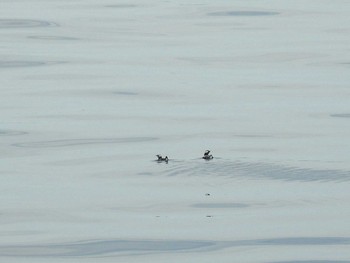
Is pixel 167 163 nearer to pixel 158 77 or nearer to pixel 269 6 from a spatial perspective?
pixel 158 77

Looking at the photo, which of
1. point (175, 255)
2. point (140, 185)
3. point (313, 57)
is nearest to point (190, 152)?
point (140, 185)

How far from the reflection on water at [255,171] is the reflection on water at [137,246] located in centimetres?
129

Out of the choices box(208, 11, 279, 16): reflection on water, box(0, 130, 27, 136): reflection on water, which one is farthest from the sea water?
box(208, 11, 279, 16): reflection on water

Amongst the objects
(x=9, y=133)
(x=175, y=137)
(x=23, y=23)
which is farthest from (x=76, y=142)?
(x=23, y=23)

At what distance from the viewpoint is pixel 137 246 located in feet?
20.0

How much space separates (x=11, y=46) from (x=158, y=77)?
2.39m

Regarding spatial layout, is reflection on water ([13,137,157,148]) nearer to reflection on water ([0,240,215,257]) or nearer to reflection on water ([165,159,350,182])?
reflection on water ([165,159,350,182])

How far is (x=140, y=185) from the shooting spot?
7371 mm

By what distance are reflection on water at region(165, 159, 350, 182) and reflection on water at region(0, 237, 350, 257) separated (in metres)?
1.29

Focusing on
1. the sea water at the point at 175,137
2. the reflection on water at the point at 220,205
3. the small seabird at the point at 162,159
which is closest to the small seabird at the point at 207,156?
the sea water at the point at 175,137

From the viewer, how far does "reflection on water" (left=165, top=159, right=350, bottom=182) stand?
7492mm

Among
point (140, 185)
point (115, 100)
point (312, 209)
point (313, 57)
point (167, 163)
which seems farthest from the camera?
point (313, 57)

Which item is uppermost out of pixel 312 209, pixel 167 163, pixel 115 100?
pixel 115 100

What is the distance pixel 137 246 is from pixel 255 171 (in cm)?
173
